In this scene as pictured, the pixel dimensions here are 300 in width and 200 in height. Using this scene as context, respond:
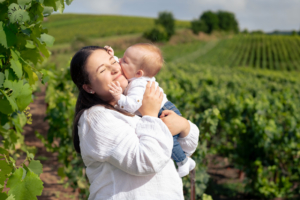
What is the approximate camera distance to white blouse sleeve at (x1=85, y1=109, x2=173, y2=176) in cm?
122

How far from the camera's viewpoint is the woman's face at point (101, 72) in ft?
4.47

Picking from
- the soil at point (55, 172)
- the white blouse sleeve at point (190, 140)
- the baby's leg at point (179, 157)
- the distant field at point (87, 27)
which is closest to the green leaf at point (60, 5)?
the baby's leg at point (179, 157)

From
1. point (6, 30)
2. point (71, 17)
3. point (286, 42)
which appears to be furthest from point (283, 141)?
point (71, 17)

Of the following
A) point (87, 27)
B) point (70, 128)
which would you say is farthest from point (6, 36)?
point (87, 27)

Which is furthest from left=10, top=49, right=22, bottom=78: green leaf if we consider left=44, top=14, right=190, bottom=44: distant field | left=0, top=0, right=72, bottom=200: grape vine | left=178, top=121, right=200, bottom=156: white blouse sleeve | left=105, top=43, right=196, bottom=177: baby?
left=44, top=14, right=190, bottom=44: distant field

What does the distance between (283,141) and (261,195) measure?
107cm

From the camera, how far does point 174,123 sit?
1.46 meters

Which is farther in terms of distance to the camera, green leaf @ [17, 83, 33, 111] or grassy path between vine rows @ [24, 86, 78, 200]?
grassy path between vine rows @ [24, 86, 78, 200]

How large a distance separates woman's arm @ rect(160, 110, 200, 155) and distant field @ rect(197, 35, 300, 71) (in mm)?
42574

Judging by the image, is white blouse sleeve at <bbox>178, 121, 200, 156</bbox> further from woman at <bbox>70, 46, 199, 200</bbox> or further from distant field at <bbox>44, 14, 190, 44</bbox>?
distant field at <bbox>44, 14, 190, 44</bbox>

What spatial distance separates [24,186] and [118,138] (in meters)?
0.60

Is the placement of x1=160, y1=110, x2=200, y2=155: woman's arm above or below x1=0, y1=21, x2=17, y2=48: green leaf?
below

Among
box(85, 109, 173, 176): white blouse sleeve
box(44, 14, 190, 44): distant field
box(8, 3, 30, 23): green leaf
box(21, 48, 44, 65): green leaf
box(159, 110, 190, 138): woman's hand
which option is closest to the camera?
box(85, 109, 173, 176): white blouse sleeve

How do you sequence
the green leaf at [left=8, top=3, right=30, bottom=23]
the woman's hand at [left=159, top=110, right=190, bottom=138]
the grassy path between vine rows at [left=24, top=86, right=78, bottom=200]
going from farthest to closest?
the grassy path between vine rows at [left=24, top=86, right=78, bottom=200] → the woman's hand at [left=159, top=110, right=190, bottom=138] → the green leaf at [left=8, top=3, right=30, bottom=23]
